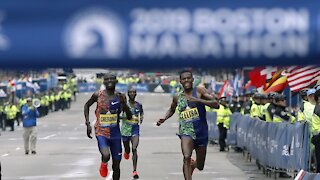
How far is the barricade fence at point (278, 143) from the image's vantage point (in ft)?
50.4

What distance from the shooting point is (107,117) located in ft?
47.4

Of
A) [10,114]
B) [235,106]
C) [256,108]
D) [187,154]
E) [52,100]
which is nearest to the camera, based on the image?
[187,154]

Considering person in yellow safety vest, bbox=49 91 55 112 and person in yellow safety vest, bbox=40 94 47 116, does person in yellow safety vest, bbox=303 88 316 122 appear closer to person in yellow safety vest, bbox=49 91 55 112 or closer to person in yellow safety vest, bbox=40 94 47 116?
person in yellow safety vest, bbox=40 94 47 116

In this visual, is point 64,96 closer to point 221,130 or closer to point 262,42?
point 221,130

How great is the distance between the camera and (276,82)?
23.7m

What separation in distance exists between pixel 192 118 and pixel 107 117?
4.99 ft

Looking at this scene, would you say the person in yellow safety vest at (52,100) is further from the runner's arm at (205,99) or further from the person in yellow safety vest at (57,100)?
the runner's arm at (205,99)

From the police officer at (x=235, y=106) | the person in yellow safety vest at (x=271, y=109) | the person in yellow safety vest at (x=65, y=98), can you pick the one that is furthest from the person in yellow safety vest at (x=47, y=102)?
the person in yellow safety vest at (x=271, y=109)

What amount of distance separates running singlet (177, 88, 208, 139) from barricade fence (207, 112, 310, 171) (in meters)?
2.36

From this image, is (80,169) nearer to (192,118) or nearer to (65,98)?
(192,118)

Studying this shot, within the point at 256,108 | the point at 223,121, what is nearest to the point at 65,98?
the point at 223,121

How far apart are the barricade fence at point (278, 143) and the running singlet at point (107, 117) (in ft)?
10.9

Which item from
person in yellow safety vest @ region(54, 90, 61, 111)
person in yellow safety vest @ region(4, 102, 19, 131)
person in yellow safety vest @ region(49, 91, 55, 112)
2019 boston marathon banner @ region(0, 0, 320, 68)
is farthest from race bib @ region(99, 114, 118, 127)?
person in yellow safety vest @ region(54, 90, 61, 111)

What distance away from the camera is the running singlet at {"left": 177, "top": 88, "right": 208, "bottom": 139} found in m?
13.8
